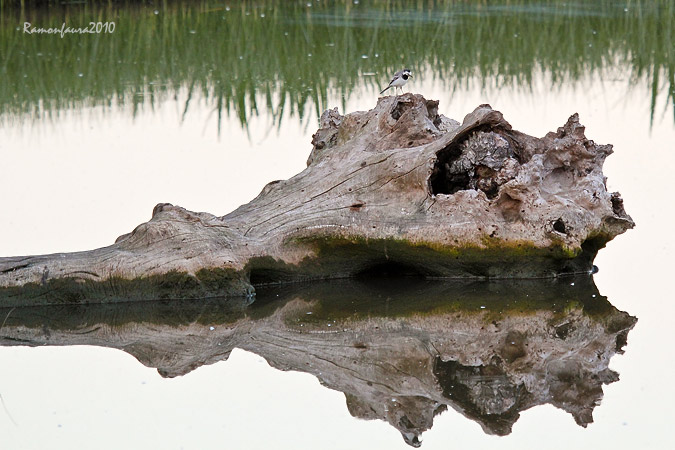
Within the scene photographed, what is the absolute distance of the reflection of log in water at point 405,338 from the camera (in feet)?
14.9

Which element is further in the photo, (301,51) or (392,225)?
(301,51)

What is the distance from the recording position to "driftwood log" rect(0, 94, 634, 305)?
5.74 m

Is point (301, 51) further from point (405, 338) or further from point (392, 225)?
point (405, 338)

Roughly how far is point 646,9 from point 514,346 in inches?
400

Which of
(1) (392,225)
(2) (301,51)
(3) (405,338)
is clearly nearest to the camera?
(3) (405,338)

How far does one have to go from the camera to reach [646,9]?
14195 mm

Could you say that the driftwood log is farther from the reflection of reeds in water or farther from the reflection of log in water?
the reflection of reeds in water

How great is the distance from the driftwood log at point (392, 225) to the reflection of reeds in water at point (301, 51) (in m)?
3.79

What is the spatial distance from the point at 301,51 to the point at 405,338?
7.52 m

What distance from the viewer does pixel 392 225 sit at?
Result: 231 inches

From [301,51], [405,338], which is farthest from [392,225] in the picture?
[301,51]

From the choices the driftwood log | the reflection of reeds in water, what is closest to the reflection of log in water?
the driftwood log

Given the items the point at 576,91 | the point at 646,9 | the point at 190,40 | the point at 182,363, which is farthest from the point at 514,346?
the point at 646,9

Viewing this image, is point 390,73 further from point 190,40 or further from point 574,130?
point 574,130
